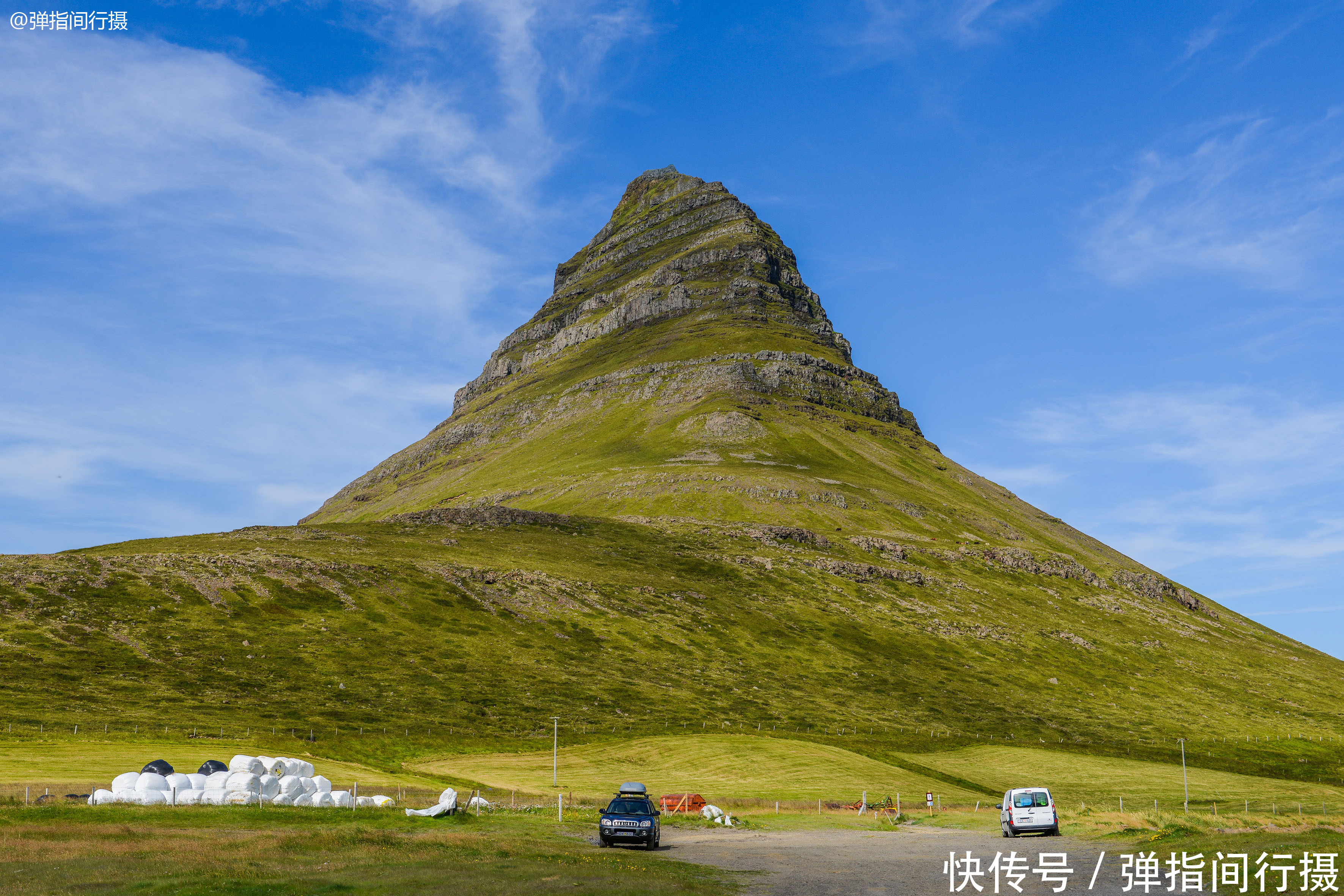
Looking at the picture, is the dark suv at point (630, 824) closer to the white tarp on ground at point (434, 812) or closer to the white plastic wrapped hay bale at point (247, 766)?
the white tarp on ground at point (434, 812)

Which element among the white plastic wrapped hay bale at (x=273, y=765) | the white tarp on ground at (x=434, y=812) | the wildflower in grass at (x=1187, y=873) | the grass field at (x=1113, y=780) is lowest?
the grass field at (x=1113, y=780)

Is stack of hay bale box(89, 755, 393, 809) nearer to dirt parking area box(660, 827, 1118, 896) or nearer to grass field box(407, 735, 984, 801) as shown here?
dirt parking area box(660, 827, 1118, 896)

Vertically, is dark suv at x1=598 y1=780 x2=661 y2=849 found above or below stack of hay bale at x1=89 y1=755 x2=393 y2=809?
above

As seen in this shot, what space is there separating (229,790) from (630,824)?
30298 millimetres

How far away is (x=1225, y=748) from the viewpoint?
558 feet

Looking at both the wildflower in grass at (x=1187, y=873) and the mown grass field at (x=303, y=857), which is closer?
the wildflower in grass at (x=1187, y=873)

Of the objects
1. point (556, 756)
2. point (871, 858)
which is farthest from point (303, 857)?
point (556, 756)

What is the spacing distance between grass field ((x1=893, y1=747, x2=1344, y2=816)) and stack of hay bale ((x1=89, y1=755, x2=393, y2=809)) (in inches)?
3028

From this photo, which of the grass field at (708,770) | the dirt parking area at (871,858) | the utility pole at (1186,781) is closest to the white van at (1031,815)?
the dirt parking area at (871,858)

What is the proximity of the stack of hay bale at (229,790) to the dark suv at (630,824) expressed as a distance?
886 inches

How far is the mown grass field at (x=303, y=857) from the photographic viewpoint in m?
31.5

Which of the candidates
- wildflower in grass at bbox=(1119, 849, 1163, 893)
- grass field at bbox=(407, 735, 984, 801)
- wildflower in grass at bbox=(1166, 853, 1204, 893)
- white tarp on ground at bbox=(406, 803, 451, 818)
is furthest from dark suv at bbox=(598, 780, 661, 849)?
grass field at bbox=(407, 735, 984, 801)

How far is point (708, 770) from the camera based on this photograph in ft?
345

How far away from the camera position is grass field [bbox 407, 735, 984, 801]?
92375 millimetres
